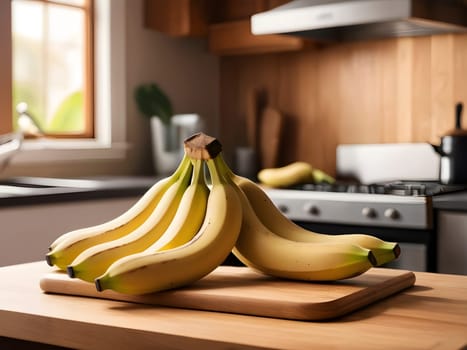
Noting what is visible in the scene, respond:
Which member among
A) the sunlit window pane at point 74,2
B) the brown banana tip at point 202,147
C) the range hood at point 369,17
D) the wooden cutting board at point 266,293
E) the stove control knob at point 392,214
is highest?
the sunlit window pane at point 74,2

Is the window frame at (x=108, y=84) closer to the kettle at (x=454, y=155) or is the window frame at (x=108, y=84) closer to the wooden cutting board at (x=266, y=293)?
the kettle at (x=454, y=155)

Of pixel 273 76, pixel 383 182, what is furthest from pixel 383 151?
pixel 273 76

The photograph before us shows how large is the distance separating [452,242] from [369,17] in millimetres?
832

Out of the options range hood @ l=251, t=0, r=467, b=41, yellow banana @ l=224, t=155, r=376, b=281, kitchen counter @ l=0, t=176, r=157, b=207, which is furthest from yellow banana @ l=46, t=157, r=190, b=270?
range hood @ l=251, t=0, r=467, b=41

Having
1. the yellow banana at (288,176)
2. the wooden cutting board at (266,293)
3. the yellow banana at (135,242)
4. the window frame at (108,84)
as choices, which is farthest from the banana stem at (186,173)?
the window frame at (108,84)

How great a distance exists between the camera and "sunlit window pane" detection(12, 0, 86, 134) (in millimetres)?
3381

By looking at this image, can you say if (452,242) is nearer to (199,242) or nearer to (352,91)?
(352,91)

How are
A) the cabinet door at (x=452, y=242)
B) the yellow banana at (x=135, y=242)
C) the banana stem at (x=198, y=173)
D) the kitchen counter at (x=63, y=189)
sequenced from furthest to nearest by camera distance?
the cabinet door at (x=452, y=242), the kitchen counter at (x=63, y=189), the banana stem at (x=198, y=173), the yellow banana at (x=135, y=242)

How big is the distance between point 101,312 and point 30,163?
2.23m

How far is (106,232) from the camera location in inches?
53.1

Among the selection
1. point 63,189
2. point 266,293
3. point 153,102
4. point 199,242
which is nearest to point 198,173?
point 199,242

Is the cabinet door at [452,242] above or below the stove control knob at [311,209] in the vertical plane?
below

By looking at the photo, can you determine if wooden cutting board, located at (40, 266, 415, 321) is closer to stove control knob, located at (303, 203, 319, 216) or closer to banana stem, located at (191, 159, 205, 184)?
banana stem, located at (191, 159, 205, 184)

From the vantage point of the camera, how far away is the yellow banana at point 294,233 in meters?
1.25
